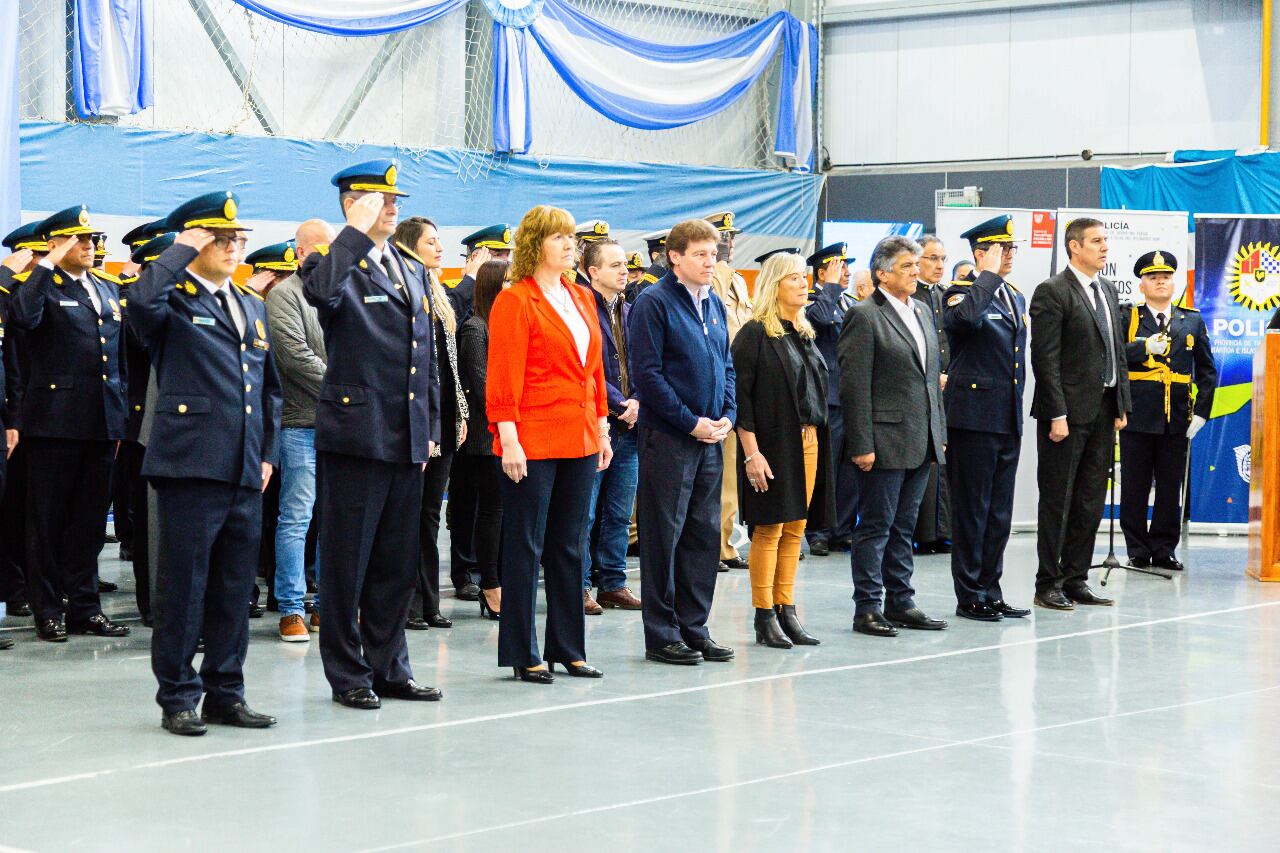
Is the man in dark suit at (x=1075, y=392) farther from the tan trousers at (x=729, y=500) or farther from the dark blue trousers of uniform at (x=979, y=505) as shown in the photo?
the tan trousers at (x=729, y=500)

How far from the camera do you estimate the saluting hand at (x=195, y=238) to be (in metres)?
4.61

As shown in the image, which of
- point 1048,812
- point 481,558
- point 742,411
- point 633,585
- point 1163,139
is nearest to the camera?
point 1048,812

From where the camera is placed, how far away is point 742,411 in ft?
20.1

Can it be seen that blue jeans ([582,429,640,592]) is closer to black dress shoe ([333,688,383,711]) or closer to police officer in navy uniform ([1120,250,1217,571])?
black dress shoe ([333,688,383,711])

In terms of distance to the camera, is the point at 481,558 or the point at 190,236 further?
the point at 481,558

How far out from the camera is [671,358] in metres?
5.79

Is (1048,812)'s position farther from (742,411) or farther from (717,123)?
(717,123)

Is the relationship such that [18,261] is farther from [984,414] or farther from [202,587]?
[984,414]

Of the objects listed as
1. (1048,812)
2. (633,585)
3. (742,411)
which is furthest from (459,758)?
(633,585)

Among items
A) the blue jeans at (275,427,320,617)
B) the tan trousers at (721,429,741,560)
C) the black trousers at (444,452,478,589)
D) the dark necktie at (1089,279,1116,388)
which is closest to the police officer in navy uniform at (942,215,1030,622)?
the dark necktie at (1089,279,1116,388)

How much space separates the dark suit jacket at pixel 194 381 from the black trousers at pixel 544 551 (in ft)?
3.03

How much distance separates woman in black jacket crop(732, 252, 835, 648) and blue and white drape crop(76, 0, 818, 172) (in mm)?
5476

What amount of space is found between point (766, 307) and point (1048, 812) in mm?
2671

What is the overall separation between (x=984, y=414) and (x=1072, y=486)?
74cm
